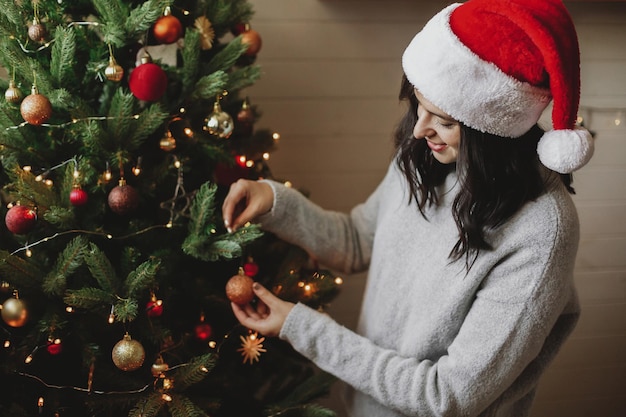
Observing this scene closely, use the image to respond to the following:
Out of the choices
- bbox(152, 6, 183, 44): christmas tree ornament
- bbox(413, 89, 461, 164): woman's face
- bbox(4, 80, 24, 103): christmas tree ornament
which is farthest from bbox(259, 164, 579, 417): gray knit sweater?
bbox(4, 80, 24, 103): christmas tree ornament

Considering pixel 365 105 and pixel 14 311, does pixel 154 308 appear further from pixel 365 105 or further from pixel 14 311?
pixel 365 105

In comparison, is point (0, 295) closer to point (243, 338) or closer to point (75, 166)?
point (75, 166)

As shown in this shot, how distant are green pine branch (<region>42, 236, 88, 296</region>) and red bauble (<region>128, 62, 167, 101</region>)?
25 centimetres

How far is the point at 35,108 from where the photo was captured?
0.85 metres

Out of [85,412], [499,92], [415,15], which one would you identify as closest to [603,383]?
[415,15]

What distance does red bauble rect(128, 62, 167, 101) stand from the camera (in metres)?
0.89

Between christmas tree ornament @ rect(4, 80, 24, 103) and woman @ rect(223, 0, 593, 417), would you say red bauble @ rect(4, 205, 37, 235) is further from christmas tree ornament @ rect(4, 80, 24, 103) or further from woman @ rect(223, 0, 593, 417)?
woman @ rect(223, 0, 593, 417)

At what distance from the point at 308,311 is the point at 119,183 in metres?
0.39

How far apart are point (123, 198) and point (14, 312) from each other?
24 centimetres

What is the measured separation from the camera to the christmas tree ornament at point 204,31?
101 centimetres

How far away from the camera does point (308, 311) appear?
1021 mm

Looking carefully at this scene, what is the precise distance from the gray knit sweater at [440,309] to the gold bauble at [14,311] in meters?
0.42

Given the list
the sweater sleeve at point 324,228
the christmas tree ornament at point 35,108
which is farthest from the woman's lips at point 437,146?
the christmas tree ornament at point 35,108

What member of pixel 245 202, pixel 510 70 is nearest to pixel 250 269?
pixel 245 202
